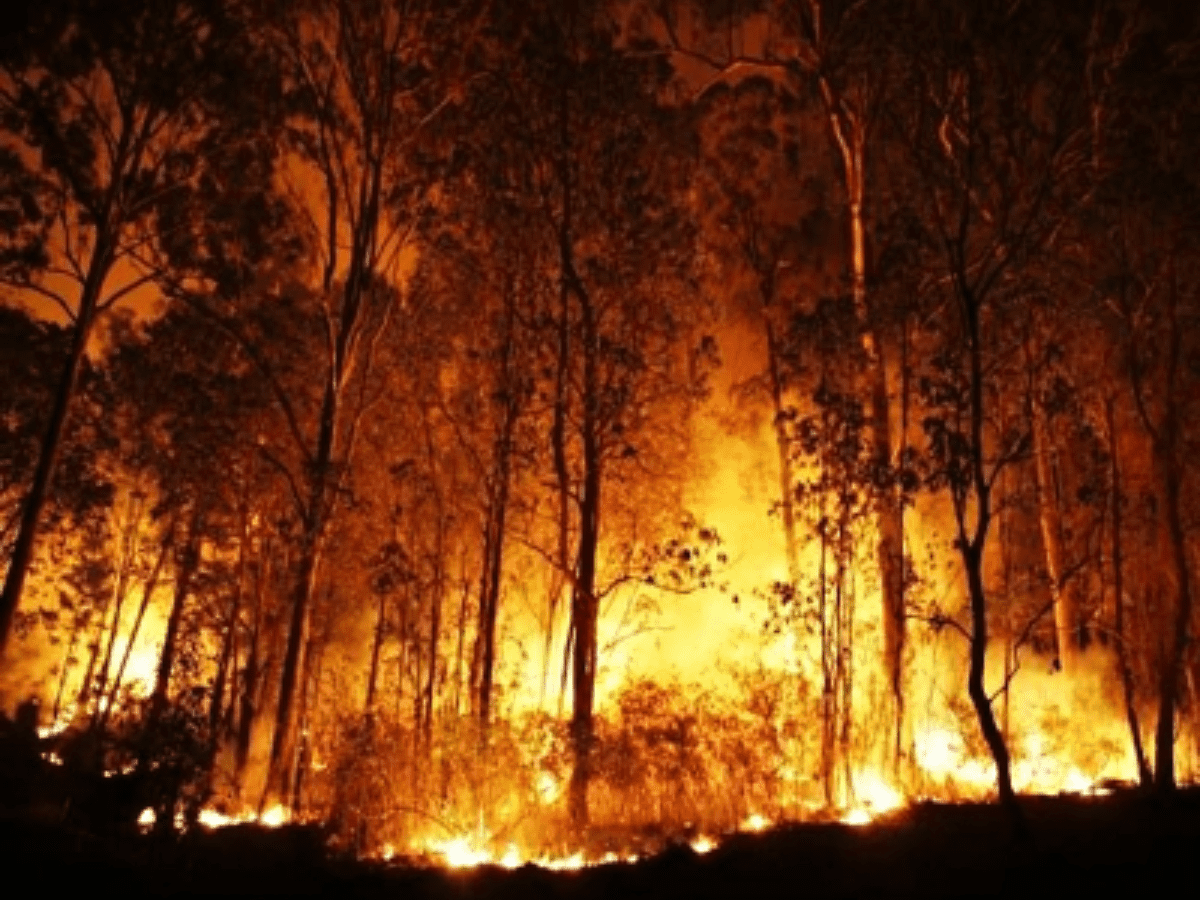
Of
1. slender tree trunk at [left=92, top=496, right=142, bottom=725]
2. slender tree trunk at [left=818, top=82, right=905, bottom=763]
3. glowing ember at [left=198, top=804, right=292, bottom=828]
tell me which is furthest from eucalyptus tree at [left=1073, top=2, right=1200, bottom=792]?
slender tree trunk at [left=92, top=496, right=142, bottom=725]

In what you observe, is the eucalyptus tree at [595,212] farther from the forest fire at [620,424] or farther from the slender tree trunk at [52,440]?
the slender tree trunk at [52,440]

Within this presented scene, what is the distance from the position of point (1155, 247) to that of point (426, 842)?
399 inches

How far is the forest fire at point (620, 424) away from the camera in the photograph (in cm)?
1070

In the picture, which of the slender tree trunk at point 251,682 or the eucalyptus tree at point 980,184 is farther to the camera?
the slender tree trunk at point 251,682

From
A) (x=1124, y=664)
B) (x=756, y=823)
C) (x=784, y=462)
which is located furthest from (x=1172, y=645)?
(x=784, y=462)

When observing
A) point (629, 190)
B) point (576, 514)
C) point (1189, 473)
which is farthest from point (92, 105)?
point (1189, 473)

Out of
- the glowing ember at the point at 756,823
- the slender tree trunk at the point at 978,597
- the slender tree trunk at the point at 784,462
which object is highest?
the slender tree trunk at the point at 784,462

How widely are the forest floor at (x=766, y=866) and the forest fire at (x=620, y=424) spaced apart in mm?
276

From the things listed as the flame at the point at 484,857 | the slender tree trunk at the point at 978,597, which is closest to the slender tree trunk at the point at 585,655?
the flame at the point at 484,857

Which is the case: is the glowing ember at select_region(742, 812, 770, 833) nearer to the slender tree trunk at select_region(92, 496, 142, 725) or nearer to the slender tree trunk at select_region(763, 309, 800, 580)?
the slender tree trunk at select_region(763, 309, 800, 580)

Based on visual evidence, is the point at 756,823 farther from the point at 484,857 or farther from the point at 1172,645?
the point at 1172,645

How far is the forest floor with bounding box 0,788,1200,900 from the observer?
8.20m

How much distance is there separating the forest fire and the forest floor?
0.28 m

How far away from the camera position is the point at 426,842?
33.7 ft
